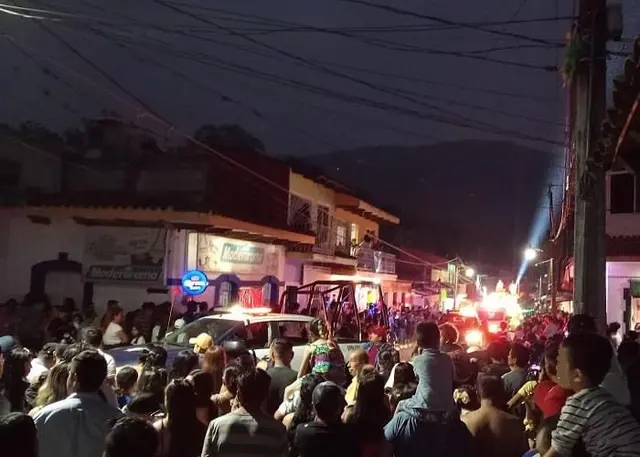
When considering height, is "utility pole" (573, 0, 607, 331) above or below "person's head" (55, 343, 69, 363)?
above

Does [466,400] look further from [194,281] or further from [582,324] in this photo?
[194,281]

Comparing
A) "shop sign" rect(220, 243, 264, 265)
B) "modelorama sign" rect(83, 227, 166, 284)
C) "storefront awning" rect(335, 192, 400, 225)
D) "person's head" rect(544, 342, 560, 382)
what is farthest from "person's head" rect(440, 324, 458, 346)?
"storefront awning" rect(335, 192, 400, 225)

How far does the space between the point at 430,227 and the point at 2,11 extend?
A: 67288 millimetres

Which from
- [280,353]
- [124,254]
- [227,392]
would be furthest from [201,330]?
[124,254]

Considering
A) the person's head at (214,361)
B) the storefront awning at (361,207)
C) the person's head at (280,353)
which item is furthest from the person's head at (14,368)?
the storefront awning at (361,207)

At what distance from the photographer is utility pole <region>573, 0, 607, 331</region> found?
33.4ft

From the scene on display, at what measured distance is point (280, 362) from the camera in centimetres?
800

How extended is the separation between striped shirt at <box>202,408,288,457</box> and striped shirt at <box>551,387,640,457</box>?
1.98 meters

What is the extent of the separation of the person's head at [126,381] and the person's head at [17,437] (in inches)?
132

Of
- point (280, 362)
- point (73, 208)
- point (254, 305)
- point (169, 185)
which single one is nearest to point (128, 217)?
point (73, 208)

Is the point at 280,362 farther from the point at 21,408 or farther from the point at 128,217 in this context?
the point at 128,217

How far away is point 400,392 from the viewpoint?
22.9 ft

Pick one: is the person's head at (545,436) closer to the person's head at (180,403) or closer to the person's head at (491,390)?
the person's head at (491,390)

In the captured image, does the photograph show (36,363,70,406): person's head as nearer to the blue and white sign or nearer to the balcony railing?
the blue and white sign
